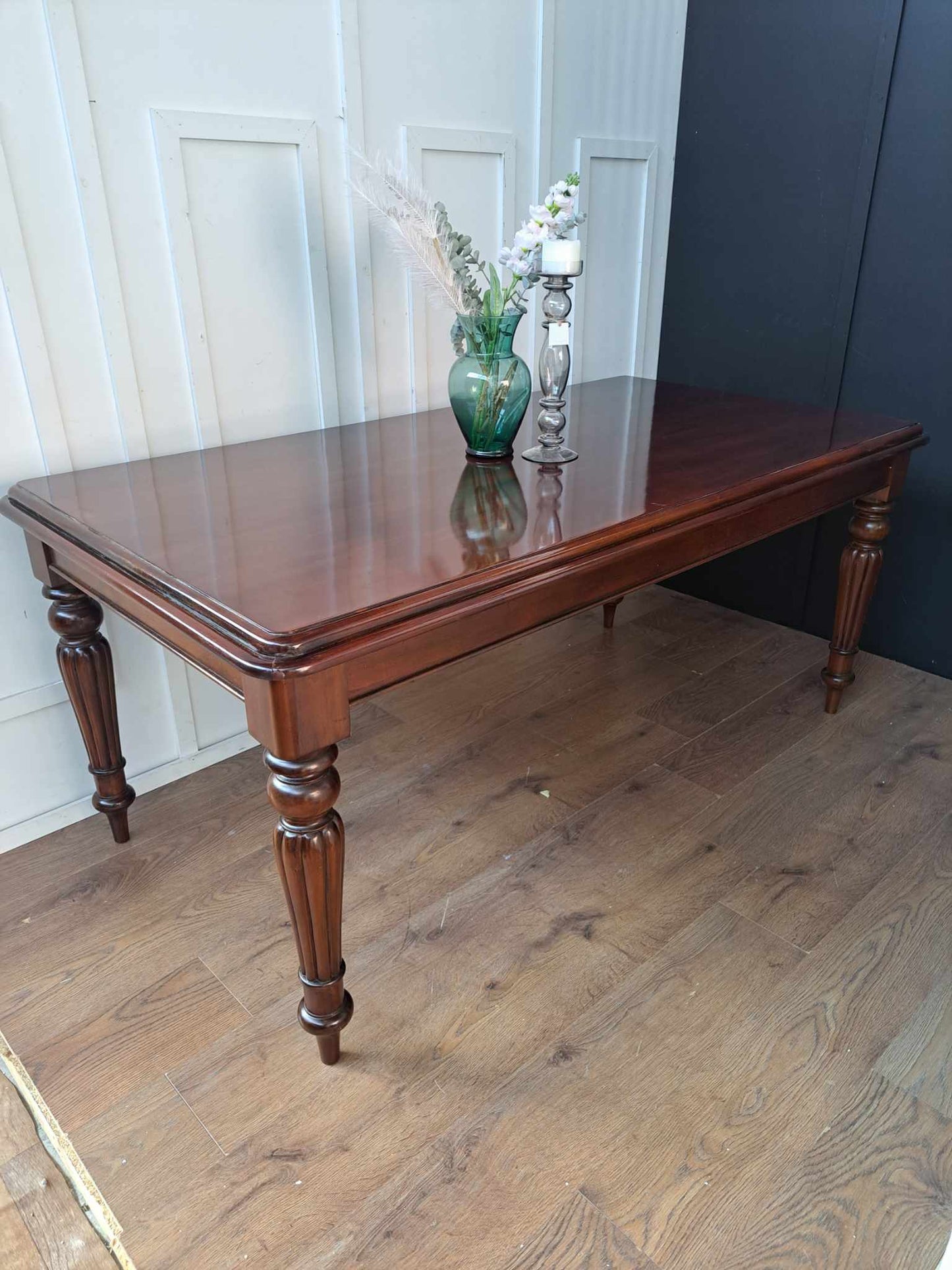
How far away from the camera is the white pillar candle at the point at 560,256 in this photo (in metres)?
1.38

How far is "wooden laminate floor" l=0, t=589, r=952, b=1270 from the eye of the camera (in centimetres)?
108

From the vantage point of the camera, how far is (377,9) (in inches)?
67.0

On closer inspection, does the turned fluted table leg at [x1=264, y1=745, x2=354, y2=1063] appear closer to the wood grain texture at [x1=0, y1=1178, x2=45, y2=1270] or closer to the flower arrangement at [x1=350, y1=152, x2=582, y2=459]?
the wood grain texture at [x1=0, y1=1178, x2=45, y2=1270]

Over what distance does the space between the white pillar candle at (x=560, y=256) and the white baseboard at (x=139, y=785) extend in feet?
3.29

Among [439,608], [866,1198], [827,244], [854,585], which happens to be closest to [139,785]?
[439,608]

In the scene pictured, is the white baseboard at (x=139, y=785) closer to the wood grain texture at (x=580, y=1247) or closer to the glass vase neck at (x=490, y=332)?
the glass vase neck at (x=490, y=332)

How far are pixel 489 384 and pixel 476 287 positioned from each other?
0.17 metres

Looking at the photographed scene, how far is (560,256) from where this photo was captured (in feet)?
4.54

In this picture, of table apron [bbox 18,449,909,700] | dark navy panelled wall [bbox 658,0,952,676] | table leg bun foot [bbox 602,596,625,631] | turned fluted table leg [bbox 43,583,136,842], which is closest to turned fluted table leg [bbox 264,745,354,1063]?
table apron [bbox 18,449,909,700]

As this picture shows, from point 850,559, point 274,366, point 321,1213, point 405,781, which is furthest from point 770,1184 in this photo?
point 274,366

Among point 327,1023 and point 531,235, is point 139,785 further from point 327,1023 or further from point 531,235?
point 531,235

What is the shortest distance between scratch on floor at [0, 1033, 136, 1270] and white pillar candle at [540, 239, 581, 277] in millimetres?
1405

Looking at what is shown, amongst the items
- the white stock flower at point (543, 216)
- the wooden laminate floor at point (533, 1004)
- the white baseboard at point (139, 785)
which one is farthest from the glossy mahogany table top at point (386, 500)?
the wooden laminate floor at point (533, 1004)

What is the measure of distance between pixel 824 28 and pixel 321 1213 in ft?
8.35
